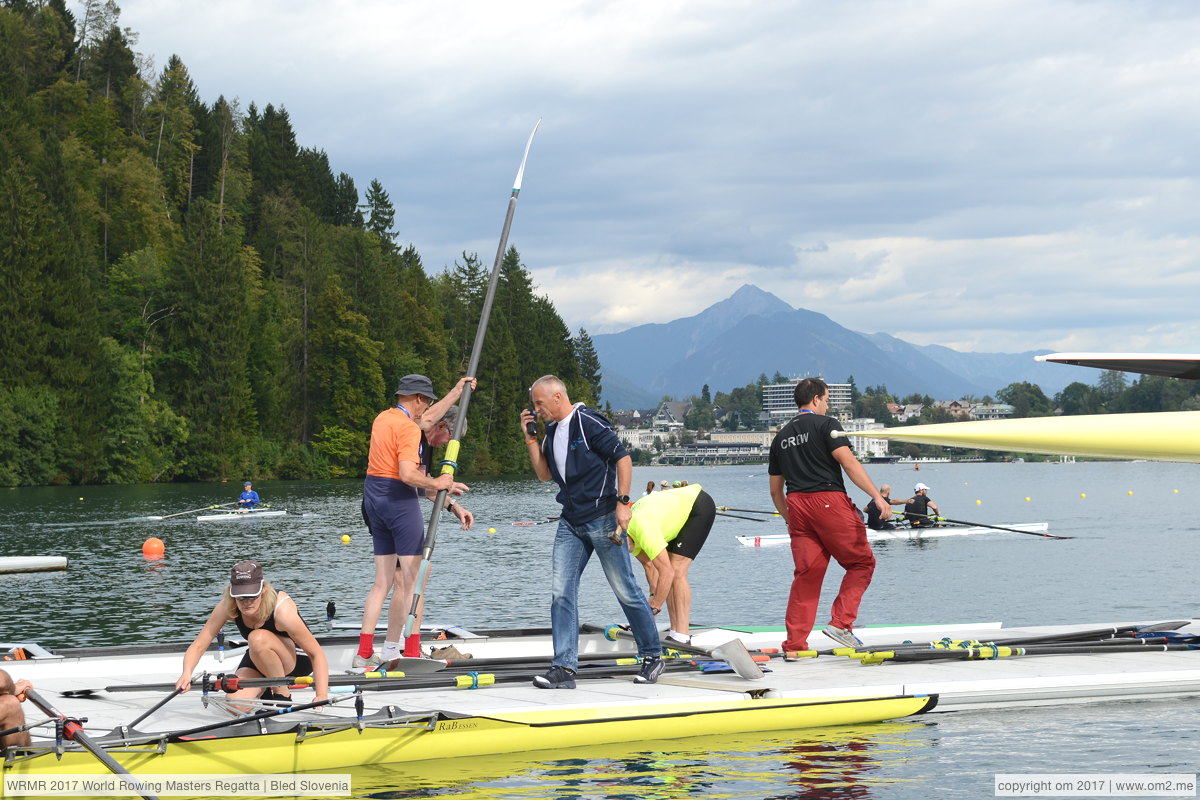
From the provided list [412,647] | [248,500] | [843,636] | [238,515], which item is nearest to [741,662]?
[843,636]

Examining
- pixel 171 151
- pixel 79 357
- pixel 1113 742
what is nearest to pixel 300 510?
pixel 79 357

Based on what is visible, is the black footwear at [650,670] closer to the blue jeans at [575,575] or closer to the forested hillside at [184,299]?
the blue jeans at [575,575]

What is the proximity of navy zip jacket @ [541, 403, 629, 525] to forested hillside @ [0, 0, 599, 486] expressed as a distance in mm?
69649

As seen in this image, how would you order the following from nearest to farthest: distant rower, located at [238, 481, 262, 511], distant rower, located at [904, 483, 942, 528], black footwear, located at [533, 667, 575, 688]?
1. black footwear, located at [533, 667, 575, 688]
2. distant rower, located at [904, 483, 942, 528]
3. distant rower, located at [238, 481, 262, 511]

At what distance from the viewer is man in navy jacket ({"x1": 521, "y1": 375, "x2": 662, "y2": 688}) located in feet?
31.8

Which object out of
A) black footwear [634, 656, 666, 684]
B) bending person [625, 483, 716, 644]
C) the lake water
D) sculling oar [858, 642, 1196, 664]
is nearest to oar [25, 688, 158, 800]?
the lake water

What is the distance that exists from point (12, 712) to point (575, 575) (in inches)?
155

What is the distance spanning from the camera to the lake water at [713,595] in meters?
9.00

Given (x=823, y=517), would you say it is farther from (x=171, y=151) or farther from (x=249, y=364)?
(x=171, y=151)

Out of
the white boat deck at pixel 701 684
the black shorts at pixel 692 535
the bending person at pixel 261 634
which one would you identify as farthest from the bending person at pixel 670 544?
the bending person at pixel 261 634

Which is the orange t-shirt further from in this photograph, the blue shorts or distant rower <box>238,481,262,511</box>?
distant rower <box>238,481,262,511</box>

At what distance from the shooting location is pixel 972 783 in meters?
8.84

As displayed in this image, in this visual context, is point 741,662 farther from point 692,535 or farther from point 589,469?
point 692,535

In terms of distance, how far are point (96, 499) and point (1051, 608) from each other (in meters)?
49.6
